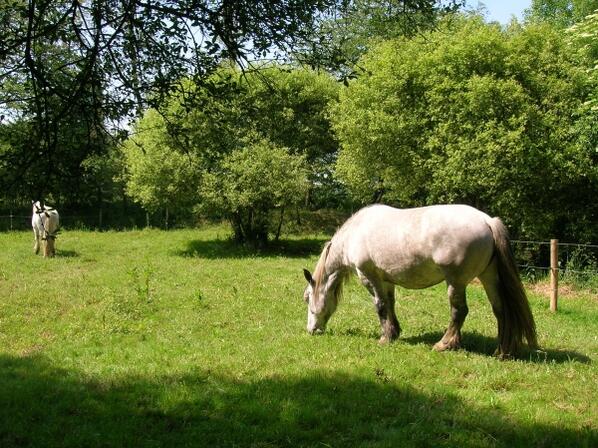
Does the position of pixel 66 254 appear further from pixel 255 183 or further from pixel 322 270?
pixel 322 270

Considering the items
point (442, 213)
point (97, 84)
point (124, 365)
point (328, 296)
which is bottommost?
point (124, 365)

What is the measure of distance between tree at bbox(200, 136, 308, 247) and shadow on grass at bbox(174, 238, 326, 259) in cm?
147

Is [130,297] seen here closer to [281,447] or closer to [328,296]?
[328,296]

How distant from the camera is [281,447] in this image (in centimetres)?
498

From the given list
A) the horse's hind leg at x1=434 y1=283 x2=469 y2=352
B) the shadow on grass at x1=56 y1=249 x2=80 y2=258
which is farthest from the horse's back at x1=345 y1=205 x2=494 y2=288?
the shadow on grass at x1=56 y1=249 x2=80 y2=258

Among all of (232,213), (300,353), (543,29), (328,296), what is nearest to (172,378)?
(300,353)

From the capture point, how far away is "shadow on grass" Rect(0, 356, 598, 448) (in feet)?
16.6

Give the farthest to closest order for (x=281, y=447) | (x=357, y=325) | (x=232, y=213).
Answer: (x=232, y=213) → (x=357, y=325) → (x=281, y=447)

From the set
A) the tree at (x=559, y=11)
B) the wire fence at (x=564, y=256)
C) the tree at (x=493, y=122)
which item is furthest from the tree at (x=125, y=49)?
the tree at (x=559, y=11)

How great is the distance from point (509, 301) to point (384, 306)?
6.24 ft

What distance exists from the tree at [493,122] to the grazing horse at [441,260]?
28.5 ft

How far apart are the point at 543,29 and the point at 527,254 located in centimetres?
688

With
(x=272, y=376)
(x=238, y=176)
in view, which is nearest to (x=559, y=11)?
(x=238, y=176)

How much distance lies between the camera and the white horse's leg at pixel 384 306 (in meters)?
8.43
